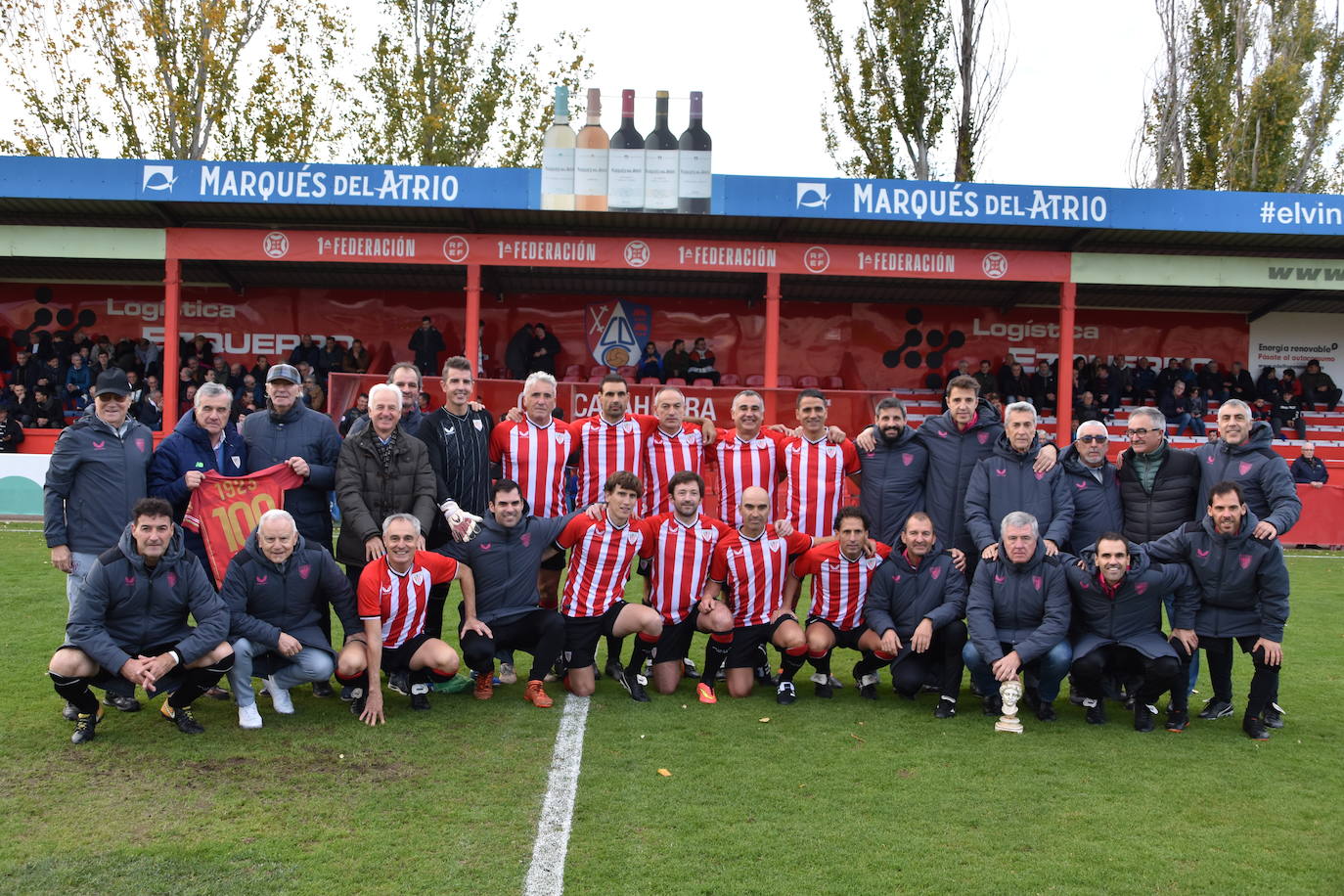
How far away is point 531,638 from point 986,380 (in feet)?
39.2

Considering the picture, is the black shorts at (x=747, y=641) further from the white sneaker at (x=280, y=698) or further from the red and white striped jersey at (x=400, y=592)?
the white sneaker at (x=280, y=698)

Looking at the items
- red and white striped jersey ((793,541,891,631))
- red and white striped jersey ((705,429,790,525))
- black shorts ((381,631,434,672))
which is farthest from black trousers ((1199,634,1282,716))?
black shorts ((381,631,434,672))

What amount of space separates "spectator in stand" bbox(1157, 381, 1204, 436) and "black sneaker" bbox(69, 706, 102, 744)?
14.8 metres

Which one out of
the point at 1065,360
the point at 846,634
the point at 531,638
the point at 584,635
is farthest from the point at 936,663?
the point at 1065,360

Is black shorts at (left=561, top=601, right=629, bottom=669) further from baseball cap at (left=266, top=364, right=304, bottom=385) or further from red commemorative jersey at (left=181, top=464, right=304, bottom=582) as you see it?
baseball cap at (left=266, top=364, right=304, bottom=385)

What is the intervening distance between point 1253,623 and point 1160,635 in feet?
1.41

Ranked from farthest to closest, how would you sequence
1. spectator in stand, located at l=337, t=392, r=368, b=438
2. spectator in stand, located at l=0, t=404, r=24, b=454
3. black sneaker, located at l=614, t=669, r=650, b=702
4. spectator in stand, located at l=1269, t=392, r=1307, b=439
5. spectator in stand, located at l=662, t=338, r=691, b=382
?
spectator in stand, located at l=1269, t=392, r=1307, b=439 → spectator in stand, located at l=662, t=338, r=691, b=382 → spectator in stand, located at l=0, t=404, r=24, b=454 → spectator in stand, located at l=337, t=392, r=368, b=438 → black sneaker, located at l=614, t=669, r=650, b=702

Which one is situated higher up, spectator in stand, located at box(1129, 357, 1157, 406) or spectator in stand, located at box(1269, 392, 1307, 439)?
spectator in stand, located at box(1129, 357, 1157, 406)

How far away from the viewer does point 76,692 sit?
191 inches

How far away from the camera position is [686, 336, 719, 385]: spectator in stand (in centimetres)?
1575

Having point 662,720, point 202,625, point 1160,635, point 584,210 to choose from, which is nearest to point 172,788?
point 202,625

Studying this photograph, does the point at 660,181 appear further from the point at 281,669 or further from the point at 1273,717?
the point at 1273,717

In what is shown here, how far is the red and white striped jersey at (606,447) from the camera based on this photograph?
6527mm

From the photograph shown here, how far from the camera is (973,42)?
2222cm
